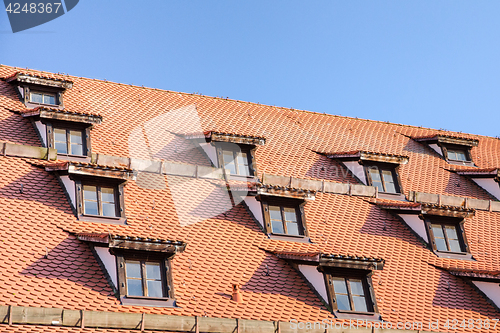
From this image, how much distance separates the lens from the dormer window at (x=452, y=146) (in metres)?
36.8

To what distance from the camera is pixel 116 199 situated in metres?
25.6

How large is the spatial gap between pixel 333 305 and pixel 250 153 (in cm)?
871

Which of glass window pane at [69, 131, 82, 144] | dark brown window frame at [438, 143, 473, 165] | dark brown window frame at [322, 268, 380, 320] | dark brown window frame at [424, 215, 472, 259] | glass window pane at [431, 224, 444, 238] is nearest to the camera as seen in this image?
dark brown window frame at [322, 268, 380, 320]

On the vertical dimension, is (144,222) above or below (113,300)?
above

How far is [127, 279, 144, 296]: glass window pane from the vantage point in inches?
871

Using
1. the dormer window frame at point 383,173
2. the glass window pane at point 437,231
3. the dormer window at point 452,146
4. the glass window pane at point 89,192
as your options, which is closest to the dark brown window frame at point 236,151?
the dormer window frame at point 383,173

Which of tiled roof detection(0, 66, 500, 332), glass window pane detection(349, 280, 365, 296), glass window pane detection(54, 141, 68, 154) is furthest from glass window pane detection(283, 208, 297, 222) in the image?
glass window pane detection(54, 141, 68, 154)

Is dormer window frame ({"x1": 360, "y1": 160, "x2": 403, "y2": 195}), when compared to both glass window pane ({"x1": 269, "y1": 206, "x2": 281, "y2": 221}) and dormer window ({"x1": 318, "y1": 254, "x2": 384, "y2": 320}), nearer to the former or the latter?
glass window pane ({"x1": 269, "y1": 206, "x2": 281, "y2": 221})

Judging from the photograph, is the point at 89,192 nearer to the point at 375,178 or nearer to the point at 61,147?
the point at 61,147

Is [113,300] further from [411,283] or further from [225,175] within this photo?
[411,283]

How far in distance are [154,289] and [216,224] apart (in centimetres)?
473

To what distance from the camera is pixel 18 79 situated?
2955 centimetres

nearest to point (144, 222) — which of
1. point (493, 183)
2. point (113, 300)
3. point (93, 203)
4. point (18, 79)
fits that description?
point (93, 203)

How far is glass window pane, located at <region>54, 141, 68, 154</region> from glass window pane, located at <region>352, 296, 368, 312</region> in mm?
11729
